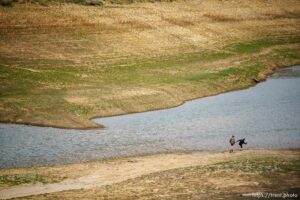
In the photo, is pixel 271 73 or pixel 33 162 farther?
pixel 271 73

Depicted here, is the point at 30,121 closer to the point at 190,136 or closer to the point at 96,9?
the point at 190,136

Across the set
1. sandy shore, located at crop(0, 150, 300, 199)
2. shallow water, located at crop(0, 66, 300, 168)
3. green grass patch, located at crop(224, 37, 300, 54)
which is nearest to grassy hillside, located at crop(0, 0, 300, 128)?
green grass patch, located at crop(224, 37, 300, 54)

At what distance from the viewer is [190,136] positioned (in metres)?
33.4

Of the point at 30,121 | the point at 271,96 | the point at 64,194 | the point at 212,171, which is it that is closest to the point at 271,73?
the point at 271,96

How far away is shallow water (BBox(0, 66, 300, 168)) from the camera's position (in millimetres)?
30141

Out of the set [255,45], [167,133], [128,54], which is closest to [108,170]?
[167,133]

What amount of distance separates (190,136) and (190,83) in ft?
51.5

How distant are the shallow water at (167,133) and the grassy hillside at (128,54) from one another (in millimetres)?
2172

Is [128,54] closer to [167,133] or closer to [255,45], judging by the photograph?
[255,45]

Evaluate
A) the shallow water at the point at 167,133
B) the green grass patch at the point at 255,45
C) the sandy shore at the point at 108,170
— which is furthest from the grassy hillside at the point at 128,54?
the sandy shore at the point at 108,170

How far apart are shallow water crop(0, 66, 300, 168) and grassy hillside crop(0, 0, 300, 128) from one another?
7.13 ft

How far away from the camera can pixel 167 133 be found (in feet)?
113

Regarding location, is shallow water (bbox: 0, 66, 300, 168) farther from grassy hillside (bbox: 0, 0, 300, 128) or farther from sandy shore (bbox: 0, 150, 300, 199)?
grassy hillside (bbox: 0, 0, 300, 128)

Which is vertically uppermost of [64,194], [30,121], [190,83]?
[190,83]
